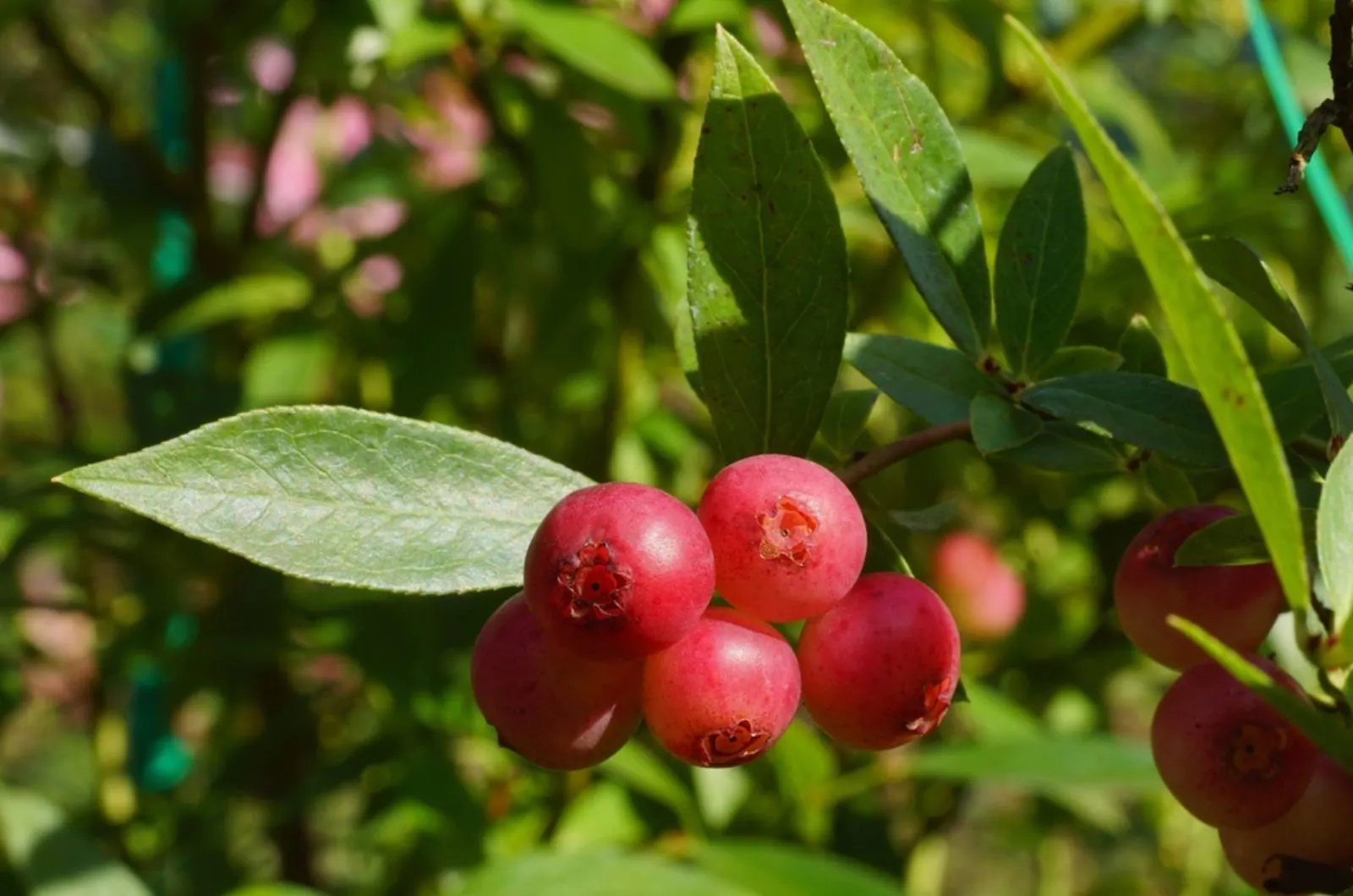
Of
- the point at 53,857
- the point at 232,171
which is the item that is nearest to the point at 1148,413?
the point at 53,857

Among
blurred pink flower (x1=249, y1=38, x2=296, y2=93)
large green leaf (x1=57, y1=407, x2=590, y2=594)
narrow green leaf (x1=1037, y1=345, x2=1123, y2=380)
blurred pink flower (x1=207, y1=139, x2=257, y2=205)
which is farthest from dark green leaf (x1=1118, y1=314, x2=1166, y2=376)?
blurred pink flower (x1=207, y1=139, x2=257, y2=205)

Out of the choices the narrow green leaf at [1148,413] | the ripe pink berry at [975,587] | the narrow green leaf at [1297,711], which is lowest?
the ripe pink berry at [975,587]

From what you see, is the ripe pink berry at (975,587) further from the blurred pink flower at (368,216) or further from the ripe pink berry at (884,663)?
the ripe pink berry at (884,663)

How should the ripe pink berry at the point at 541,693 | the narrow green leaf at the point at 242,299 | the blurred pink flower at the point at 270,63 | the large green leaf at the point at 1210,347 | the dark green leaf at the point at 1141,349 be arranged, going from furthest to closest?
the blurred pink flower at the point at 270,63 < the narrow green leaf at the point at 242,299 < the dark green leaf at the point at 1141,349 < the ripe pink berry at the point at 541,693 < the large green leaf at the point at 1210,347

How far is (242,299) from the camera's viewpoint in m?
1.19

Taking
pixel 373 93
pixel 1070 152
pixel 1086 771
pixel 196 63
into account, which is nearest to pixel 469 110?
pixel 373 93

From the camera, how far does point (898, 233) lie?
18.8 inches

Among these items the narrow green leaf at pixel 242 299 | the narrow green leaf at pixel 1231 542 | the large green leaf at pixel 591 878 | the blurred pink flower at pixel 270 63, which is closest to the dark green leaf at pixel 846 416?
the narrow green leaf at pixel 1231 542

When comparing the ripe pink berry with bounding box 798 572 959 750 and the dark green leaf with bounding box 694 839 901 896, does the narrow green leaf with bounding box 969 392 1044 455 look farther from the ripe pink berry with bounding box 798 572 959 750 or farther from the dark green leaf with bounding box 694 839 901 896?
the dark green leaf with bounding box 694 839 901 896

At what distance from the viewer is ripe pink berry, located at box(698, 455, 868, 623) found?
1.35 feet

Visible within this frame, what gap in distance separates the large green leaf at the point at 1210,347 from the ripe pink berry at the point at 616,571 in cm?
14

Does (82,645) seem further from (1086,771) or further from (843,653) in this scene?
(843,653)

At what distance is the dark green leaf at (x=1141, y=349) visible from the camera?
546mm

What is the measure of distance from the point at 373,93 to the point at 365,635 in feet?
2.06
